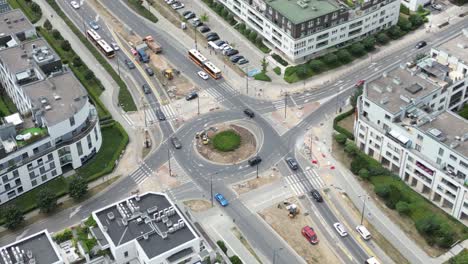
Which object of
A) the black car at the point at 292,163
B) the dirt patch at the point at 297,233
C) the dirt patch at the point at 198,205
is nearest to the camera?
the dirt patch at the point at 297,233

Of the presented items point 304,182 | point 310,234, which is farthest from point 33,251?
point 304,182

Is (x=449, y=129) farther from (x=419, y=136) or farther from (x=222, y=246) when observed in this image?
(x=222, y=246)

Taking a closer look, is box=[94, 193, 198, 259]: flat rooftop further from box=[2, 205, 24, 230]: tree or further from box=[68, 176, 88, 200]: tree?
box=[2, 205, 24, 230]: tree

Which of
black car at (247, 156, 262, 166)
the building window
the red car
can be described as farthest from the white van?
black car at (247, 156, 262, 166)

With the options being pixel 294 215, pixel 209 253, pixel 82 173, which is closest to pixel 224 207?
pixel 294 215

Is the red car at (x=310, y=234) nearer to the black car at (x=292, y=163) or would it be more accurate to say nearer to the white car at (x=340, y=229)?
the white car at (x=340, y=229)

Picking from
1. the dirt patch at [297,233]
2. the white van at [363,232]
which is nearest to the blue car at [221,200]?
the dirt patch at [297,233]
